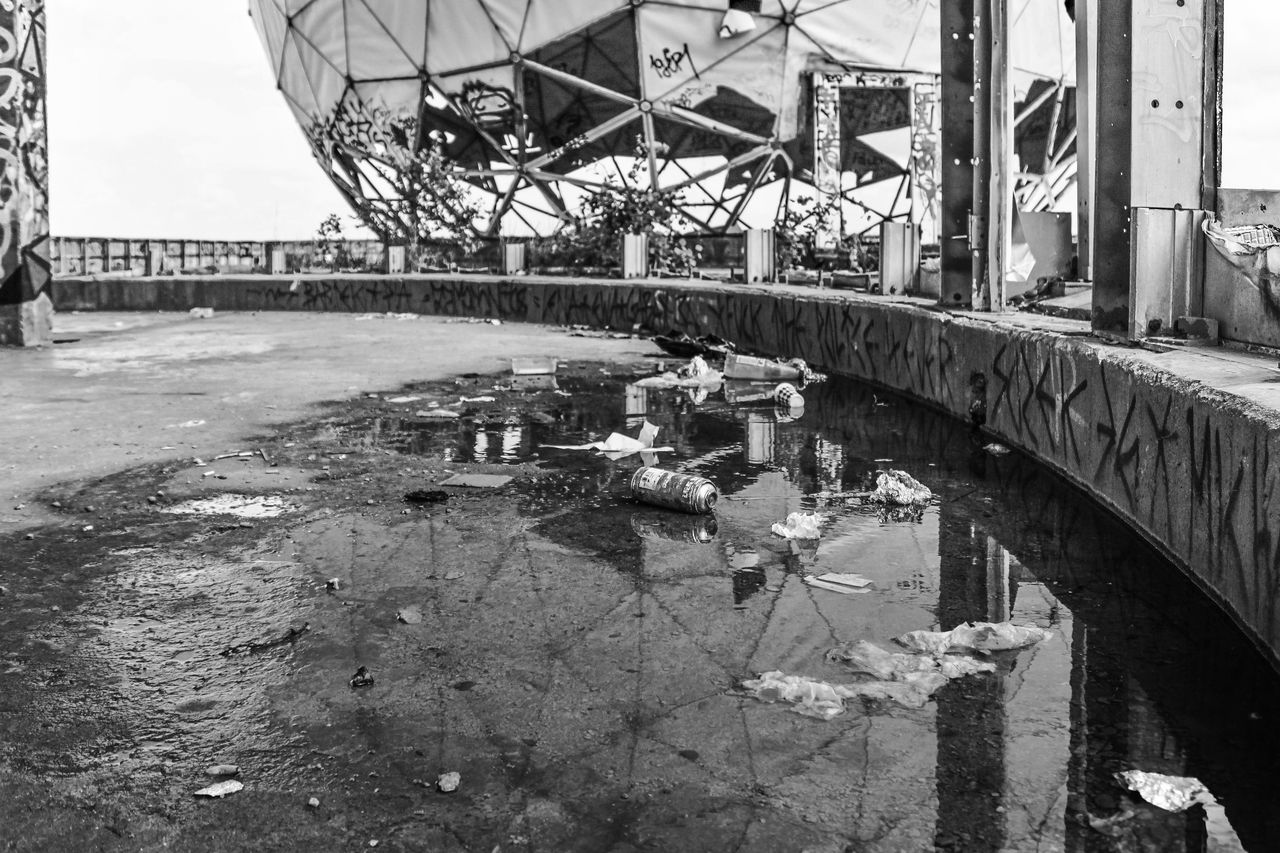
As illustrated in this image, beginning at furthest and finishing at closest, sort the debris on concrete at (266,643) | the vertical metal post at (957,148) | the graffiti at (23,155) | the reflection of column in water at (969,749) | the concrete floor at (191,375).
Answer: the graffiti at (23,155), the vertical metal post at (957,148), the concrete floor at (191,375), the debris on concrete at (266,643), the reflection of column in water at (969,749)

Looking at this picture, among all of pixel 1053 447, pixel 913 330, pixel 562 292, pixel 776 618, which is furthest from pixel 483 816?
pixel 562 292

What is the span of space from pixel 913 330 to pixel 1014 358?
2336 millimetres

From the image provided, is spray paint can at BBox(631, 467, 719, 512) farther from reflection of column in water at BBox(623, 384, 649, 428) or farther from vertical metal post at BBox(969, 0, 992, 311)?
vertical metal post at BBox(969, 0, 992, 311)

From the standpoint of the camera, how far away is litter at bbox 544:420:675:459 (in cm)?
711

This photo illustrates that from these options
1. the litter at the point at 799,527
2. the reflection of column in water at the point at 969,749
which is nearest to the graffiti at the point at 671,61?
the litter at the point at 799,527

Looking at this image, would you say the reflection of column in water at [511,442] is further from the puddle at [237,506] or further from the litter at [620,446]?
the puddle at [237,506]

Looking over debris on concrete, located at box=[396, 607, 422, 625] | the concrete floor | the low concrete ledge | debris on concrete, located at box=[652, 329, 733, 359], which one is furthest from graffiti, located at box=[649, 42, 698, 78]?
debris on concrete, located at box=[396, 607, 422, 625]

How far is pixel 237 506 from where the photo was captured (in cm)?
557

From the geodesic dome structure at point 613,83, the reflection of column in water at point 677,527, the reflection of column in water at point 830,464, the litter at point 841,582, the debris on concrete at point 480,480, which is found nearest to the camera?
the litter at point 841,582

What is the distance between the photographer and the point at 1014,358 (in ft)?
23.6

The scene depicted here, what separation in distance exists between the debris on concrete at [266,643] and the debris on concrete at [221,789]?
93cm

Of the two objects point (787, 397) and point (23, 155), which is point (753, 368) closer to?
point (787, 397)

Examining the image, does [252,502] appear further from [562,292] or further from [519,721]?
[562,292]

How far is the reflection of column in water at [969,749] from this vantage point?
2537 millimetres
